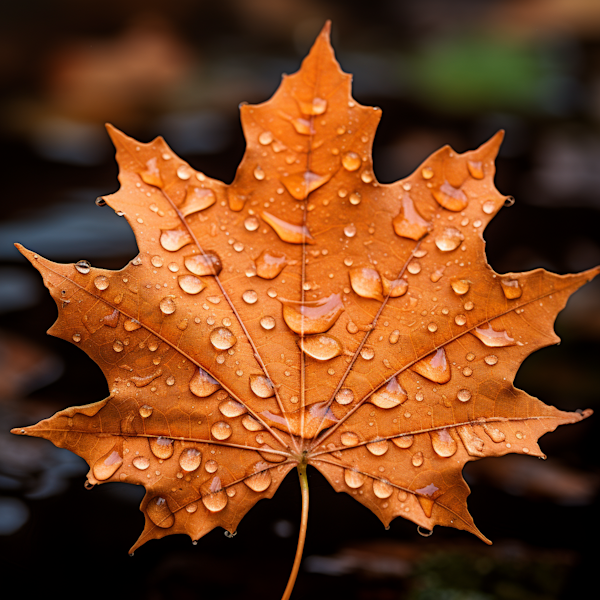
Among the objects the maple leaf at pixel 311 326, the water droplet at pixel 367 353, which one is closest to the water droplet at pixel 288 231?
the maple leaf at pixel 311 326

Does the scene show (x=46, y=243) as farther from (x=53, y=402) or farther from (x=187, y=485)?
(x=187, y=485)

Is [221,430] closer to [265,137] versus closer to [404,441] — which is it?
[404,441]

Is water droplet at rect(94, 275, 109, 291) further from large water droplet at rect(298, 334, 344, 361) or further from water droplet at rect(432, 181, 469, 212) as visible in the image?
water droplet at rect(432, 181, 469, 212)

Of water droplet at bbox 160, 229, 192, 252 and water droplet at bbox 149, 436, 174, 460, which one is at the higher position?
water droplet at bbox 160, 229, 192, 252

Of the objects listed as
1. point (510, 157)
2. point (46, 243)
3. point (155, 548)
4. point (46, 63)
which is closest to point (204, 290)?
point (155, 548)

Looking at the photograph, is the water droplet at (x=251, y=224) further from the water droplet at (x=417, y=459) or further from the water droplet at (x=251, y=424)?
the water droplet at (x=417, y=459)

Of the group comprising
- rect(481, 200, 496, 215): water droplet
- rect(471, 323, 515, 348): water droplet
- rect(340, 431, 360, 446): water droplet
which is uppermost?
rect(481, 200, 496, 215): water droplet

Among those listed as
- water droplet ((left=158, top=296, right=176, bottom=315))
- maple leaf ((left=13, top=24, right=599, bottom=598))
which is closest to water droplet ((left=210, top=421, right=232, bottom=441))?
maple leaf ((left=13, top=24, right=599, bottom=598))
